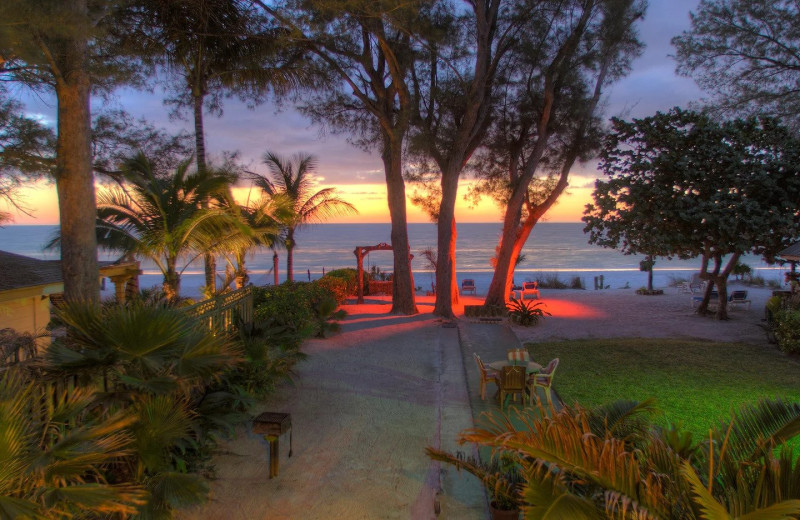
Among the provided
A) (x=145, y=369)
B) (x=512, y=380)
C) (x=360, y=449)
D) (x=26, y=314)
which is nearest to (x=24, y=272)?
(x=26, y=314)

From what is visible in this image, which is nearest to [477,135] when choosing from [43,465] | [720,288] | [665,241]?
[665,241]

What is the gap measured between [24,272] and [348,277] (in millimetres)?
11596

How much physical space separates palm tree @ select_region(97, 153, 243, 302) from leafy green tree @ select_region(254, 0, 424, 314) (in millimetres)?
5409

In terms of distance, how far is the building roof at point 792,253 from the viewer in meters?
11.4

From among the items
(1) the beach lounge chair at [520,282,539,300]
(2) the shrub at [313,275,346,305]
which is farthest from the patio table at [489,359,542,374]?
(1) the beach lounge chair at [520,282,539,300]

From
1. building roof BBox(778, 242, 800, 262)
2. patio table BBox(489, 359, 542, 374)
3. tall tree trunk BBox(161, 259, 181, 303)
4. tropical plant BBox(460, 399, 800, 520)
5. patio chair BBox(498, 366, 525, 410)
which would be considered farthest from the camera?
building roof BBox(778, 242, 800, 262)

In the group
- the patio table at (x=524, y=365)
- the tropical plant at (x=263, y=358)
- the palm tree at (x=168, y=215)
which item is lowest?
the patio table at (x=524, y=365)

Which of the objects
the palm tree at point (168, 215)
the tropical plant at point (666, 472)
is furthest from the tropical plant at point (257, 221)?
the tropical plant at point (666, 472)

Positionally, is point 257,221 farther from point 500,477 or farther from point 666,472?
point 666,472

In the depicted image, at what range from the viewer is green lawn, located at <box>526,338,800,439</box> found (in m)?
7.04

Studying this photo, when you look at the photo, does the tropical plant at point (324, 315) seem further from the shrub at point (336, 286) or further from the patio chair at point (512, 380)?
the patio chair at point (512, 380)

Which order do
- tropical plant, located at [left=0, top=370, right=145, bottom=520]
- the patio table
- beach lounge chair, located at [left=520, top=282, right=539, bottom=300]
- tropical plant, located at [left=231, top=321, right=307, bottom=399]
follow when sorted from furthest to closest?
beach lounge chair, located at [left=520, top=282, right=539, bottom=300] < the patio table < tropical plant, located at [left=231, top=321, right=307, bottom=399] < tropical plant, located at [left=0, top=370, right=145, bottom=520]

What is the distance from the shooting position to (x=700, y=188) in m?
12.6

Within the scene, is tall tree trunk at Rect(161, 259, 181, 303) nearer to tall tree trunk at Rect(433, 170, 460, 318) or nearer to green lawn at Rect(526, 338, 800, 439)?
green lawn at Rect(526, 338, 800, 439)
